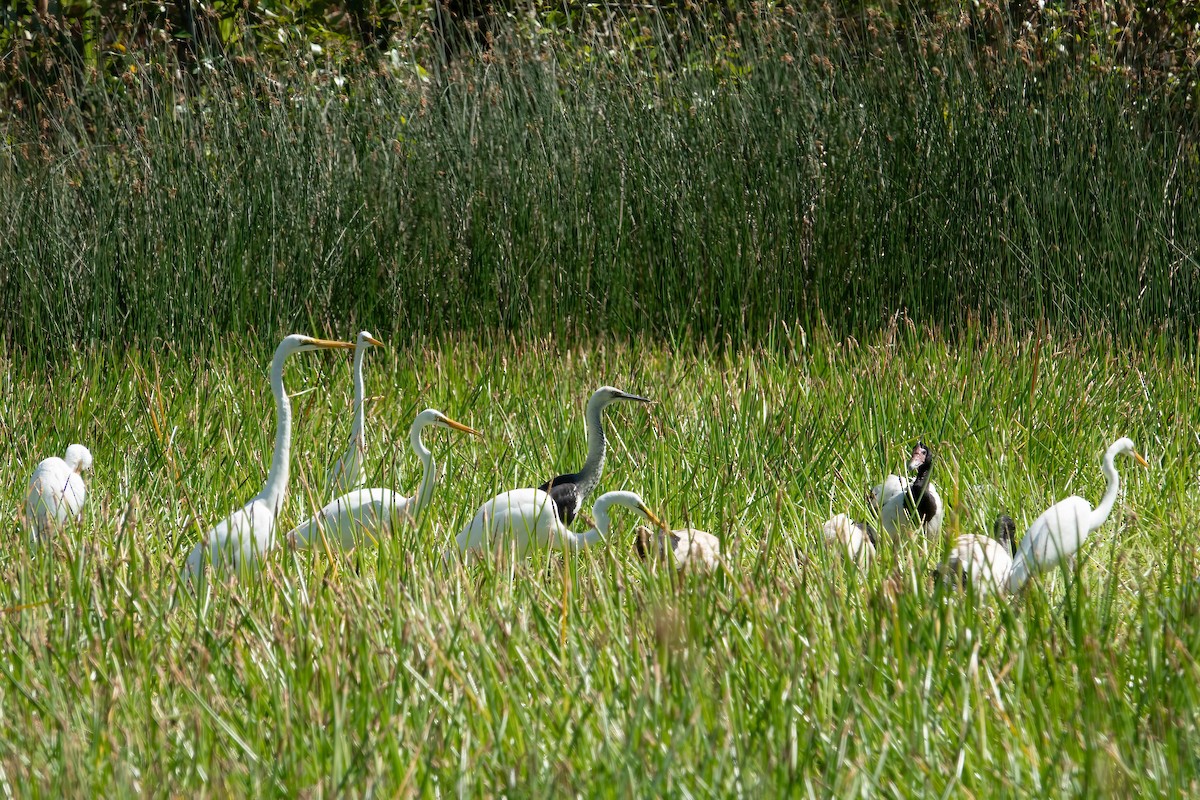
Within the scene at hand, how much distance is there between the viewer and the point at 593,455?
144 inches

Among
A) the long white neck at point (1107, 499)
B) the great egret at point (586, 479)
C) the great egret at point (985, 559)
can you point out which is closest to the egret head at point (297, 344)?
the great egret at point (586, 479)

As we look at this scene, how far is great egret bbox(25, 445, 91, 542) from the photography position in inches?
128

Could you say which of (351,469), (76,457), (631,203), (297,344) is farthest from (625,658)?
(631,203)

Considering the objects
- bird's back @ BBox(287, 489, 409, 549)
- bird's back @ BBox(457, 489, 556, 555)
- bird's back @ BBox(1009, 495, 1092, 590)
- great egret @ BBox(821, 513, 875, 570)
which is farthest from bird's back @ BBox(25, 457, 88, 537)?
bird's back @ BBox(1009, 495, 1092, 590)

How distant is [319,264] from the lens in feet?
19.9

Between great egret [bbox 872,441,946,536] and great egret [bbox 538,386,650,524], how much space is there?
28.9 inches

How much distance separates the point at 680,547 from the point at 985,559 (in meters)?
1.04

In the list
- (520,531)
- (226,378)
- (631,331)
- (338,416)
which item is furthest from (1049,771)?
(631,331)

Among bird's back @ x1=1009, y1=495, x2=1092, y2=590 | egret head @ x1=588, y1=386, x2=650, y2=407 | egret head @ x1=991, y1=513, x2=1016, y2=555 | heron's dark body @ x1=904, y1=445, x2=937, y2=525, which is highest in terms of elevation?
egret head @ x1=588, y1=386, x2=650, y2=407

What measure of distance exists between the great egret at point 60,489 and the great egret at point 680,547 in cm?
135

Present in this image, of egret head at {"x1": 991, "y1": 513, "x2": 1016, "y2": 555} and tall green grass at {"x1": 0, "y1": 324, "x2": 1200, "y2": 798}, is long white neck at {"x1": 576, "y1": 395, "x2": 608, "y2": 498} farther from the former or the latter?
egret head at {"x1": 991, "y1": 513, "x2": 1016, "y2": 555}

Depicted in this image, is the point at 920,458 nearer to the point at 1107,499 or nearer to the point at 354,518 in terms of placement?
the point at 1107,499

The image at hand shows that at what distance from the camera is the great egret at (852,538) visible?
2.69 meters

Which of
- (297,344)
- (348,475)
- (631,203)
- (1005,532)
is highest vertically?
(631,203)
